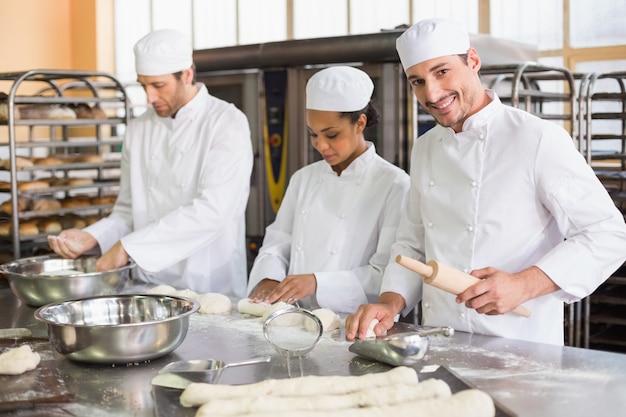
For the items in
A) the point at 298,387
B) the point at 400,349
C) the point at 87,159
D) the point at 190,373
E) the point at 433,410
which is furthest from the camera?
the point at 87,159

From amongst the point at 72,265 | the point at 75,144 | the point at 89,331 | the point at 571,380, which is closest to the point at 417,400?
the point at 571,380

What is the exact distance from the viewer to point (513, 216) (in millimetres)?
2062

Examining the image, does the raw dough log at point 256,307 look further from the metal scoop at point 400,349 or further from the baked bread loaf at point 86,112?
the baked bread loaf at point 86,112

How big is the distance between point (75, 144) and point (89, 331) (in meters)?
2.45

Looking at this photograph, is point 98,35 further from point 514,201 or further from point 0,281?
point 514,201

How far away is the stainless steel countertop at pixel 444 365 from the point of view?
1508 millimetres

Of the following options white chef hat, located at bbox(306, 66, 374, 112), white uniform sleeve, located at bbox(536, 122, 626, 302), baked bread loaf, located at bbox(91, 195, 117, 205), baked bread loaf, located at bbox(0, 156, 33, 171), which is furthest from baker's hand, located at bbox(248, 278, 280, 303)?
baked bread loaf, located at bbox(91, 195, 117, 205)

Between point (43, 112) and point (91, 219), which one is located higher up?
point (43, 112)

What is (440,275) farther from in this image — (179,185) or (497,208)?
→ (179,185)

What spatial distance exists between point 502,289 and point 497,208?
0.94 ft

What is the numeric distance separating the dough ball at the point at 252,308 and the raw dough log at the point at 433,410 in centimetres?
92

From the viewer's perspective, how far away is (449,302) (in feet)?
7.13

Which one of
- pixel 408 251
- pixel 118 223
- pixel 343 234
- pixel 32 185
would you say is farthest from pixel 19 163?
pixel 408 251

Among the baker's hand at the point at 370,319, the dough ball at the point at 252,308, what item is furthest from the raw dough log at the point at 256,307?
the baker's hand at the point at 370,319
